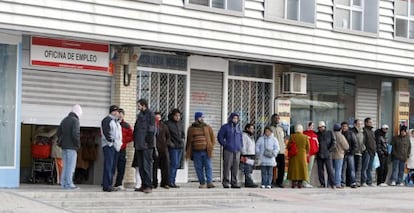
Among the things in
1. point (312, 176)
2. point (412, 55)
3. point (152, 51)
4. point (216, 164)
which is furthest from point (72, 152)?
point (412, 55)

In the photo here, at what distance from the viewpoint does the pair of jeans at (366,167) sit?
23.2 m

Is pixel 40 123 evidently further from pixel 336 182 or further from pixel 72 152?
pixel 336 182

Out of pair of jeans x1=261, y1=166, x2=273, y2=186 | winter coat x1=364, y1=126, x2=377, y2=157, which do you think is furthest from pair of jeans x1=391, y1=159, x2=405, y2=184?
pair of jeans x1=261, y1=166, x2=273, y2=186

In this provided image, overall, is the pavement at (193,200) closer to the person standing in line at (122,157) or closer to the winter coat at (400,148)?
the person standing in line at (122,157)

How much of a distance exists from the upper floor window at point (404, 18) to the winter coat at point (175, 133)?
330 inches

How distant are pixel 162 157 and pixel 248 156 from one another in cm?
284

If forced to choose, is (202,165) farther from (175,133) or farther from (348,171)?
(348,171)

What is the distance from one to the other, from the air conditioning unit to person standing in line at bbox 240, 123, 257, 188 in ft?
7.28

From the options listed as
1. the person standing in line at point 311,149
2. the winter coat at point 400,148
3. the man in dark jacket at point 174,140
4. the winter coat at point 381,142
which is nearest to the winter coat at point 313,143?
the person standing in line at point 311,149

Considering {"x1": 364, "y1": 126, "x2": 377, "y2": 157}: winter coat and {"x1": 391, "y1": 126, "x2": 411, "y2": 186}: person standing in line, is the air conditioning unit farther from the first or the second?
{"x1": 391, "y1": 126, "x2": 411, "y2": 186}: person standing in line

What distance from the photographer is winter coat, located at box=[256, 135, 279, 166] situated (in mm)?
20875

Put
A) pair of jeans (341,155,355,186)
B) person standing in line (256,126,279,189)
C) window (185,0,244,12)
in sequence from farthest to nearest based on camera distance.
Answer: pair of jeans (341,155,355,186)
person standing in line (256,126,279,189)
window (185,0,244,12)

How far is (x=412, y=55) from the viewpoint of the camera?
81.6ft

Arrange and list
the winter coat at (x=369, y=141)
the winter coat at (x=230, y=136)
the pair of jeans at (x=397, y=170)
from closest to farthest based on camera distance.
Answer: the winter coat at (x=230, y=136), the winter coat at (x=369, y=141), the pair of jeans at (x=397, y=170)
